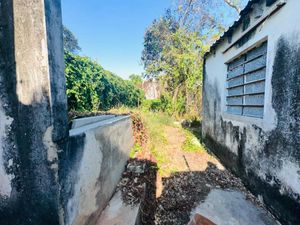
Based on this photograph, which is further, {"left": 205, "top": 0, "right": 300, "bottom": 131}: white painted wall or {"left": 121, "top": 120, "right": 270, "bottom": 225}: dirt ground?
{"left": 121, "top": 120, "right": 270, "bottom": 225}: dirt ground

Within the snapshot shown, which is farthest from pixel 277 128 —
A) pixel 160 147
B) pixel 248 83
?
pixel 160 147

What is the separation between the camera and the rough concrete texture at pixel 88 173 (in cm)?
169

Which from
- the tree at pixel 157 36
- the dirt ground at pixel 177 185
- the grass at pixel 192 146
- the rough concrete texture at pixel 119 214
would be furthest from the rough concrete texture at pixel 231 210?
the tree at pixel 157 36

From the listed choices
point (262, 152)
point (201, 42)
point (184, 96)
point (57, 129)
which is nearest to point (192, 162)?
point (262, 152)

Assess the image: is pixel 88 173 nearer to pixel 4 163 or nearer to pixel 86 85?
pixel 4 163

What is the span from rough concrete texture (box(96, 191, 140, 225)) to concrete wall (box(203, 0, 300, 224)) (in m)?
2.19

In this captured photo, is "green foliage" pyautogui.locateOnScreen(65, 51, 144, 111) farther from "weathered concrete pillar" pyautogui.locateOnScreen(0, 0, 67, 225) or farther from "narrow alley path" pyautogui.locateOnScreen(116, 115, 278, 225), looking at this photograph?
"weathered concrete pillar" pyautogui.locateOnScreen(0, 0, 67, 225)

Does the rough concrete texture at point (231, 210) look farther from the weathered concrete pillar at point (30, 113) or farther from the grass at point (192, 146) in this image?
the grass at point (192, 146)

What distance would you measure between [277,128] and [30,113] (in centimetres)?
334

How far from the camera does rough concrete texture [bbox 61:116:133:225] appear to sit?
169 cm

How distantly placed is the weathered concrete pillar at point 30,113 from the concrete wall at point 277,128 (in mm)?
2948

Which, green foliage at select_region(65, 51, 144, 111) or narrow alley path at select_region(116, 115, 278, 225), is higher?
green foliage at select_region(65, 51, 144, 111)

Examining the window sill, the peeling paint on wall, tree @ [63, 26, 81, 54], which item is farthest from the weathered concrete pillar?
tree @ [63, 26, 81, 54]

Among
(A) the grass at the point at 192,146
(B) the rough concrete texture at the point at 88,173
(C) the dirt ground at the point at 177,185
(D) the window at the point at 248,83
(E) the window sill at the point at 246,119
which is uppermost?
(D) the window at the point at 248,83
